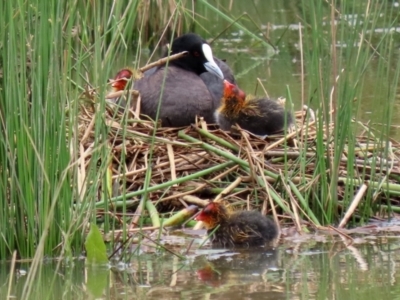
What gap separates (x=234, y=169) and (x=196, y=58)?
1.47 meters

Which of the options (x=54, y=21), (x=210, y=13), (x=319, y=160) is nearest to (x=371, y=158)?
(x=319, y=160)

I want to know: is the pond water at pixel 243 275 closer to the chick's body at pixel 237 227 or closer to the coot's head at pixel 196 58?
the chick's body at pixel 237 227

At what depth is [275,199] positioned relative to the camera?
4.86m

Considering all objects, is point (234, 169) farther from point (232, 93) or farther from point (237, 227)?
point (232, 93)

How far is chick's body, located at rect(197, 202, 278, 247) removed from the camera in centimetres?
452

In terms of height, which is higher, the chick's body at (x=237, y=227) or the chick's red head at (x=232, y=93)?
the chick's red head at (x=232, y=93)

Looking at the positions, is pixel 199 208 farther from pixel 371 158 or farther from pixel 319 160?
pixel 371 158

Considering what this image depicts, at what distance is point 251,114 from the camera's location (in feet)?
18.8

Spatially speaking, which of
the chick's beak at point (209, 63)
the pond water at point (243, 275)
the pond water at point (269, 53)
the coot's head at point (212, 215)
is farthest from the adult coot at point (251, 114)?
the pond water at point (243, 275)

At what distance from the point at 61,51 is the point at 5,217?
0.67 m

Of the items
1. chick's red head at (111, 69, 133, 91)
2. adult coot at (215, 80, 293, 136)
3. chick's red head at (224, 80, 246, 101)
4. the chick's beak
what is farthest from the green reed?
the chick's beak

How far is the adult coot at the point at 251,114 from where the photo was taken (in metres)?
5.70

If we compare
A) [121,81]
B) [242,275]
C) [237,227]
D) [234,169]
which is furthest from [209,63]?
[242,275]

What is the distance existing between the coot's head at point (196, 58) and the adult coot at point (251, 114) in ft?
1.90
